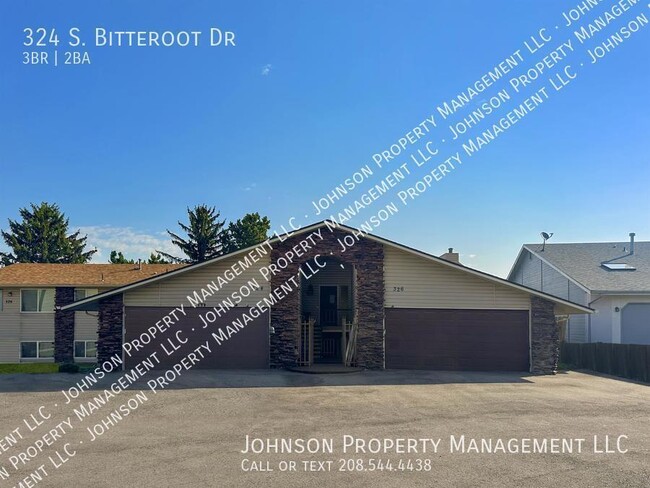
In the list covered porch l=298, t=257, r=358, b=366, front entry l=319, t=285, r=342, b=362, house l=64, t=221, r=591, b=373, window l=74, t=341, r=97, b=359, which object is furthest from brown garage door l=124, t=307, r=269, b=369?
window l=74, t=341, r=97, b=359

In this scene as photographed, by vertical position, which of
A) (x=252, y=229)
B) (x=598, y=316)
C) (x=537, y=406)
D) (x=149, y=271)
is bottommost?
(x=537, y=406)

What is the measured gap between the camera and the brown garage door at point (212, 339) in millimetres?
18297

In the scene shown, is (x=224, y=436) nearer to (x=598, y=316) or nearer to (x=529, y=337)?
(x=529, y=337)

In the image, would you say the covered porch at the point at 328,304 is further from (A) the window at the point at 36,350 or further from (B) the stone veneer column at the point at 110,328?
(A) the window at the point at 36,350

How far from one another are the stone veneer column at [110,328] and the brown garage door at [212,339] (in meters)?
0.28

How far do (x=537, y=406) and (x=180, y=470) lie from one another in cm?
843

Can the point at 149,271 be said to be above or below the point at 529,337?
above

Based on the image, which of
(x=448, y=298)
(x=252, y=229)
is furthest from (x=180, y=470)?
(x=252, y=229)

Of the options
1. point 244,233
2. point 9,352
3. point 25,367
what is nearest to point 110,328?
point 25,367

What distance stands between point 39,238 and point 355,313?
42.5 meters

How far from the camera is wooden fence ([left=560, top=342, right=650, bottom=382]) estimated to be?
58.7 feet

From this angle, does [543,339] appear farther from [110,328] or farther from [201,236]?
[201,236]

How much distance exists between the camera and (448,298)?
18.8 metres

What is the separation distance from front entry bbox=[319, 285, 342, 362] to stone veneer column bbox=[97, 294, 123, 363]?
7635 mm
